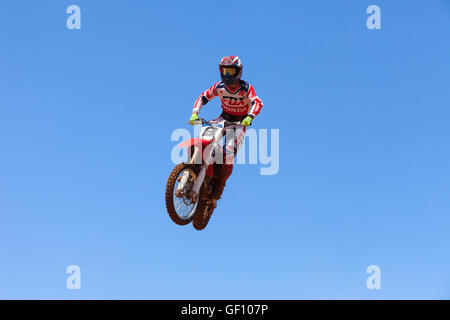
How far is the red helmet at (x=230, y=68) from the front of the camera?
1675cm

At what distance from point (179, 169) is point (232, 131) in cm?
241

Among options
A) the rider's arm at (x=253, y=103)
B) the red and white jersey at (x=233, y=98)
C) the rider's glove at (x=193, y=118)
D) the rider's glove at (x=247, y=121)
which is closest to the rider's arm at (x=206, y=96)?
the red and white jersey at (x=233, y=98)

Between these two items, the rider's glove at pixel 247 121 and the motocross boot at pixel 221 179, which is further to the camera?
the motocross boot at pixel 221 179

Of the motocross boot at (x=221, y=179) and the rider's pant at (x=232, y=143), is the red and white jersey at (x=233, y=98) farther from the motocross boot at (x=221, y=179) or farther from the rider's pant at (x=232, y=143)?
the motocross boot at (x=221, y=179)

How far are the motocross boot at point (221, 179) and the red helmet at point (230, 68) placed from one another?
2.53 metres

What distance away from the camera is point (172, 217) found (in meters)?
15.1

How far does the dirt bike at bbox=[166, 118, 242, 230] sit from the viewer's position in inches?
603

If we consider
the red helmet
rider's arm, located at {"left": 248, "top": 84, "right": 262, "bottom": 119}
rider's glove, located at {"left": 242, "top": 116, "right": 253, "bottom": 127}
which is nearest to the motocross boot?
rider's glove, located at {"left": 242, "top": 116, "right": 253, "bottom": 127}

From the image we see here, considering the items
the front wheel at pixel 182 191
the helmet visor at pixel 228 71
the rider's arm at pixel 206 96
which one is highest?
the helmet visor at pixel 228 71

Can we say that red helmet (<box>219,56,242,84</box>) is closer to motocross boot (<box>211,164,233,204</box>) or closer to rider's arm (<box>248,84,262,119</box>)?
rider's arm (<box>248,84,262,119</box>)

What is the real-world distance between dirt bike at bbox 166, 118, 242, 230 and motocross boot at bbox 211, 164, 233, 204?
0.11 m

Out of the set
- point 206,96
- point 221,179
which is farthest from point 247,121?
point 221,179

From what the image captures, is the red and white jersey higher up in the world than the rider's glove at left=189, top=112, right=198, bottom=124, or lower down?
higher up
